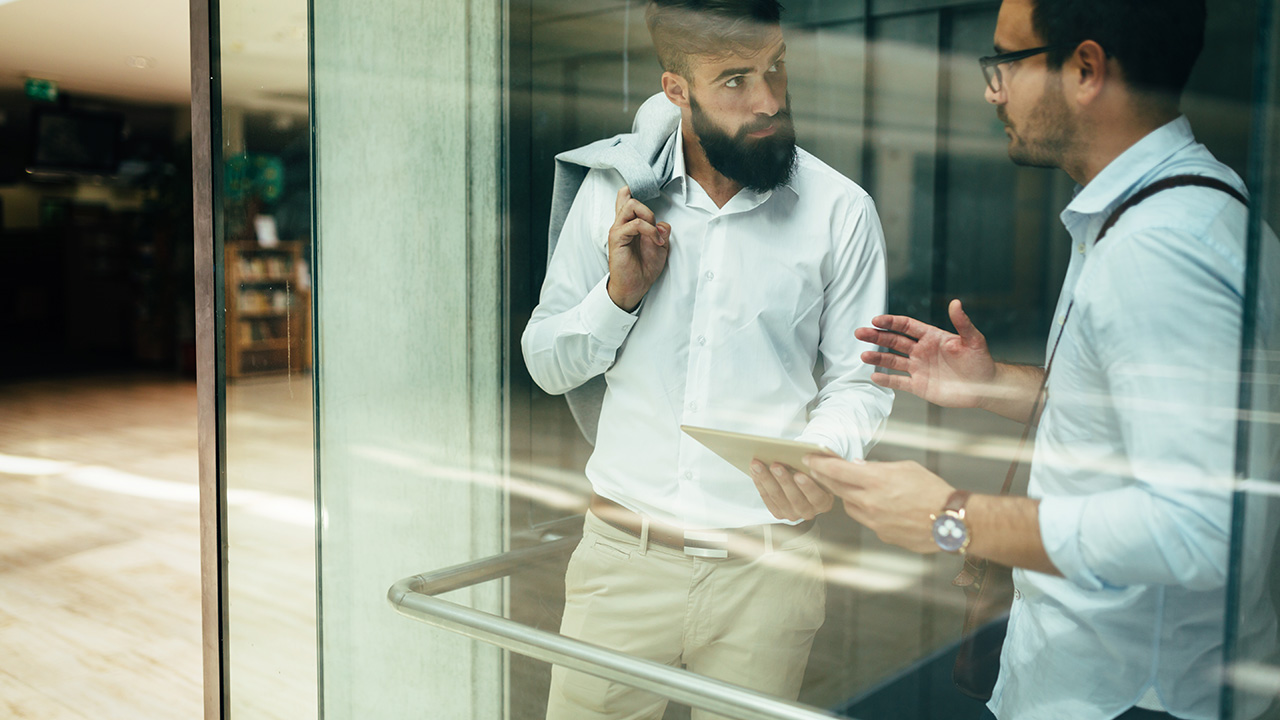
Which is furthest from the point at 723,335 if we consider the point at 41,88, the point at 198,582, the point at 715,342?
the point at 41,88

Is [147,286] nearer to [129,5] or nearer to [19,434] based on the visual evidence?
[19,434]

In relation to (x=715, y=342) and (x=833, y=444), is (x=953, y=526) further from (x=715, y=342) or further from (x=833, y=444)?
(x=715, y=342)

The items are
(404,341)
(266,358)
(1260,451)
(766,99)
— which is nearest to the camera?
(1260,451)

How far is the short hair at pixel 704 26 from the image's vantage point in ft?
4.58

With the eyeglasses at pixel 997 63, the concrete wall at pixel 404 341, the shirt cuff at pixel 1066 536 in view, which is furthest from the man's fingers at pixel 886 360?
the concrete wall at pixel 404 341

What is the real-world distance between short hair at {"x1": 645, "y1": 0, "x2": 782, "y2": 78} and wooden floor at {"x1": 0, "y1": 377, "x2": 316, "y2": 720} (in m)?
1.32

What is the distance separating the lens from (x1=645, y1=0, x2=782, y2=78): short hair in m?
1.40

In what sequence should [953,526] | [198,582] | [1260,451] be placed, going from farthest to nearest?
1. [198,582]
2. [953,526]
3. [1260,451]

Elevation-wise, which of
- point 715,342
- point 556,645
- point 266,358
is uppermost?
point 715,342

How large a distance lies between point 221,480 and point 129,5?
5638 millimetres

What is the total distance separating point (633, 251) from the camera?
1573mm

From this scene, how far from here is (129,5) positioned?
662 centimetres

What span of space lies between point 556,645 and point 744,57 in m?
0.98

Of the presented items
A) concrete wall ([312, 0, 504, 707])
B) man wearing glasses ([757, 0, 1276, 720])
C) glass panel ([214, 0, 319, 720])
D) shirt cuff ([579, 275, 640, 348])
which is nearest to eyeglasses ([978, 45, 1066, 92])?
man wearing glasses ([757, 0, 1276, 720])
